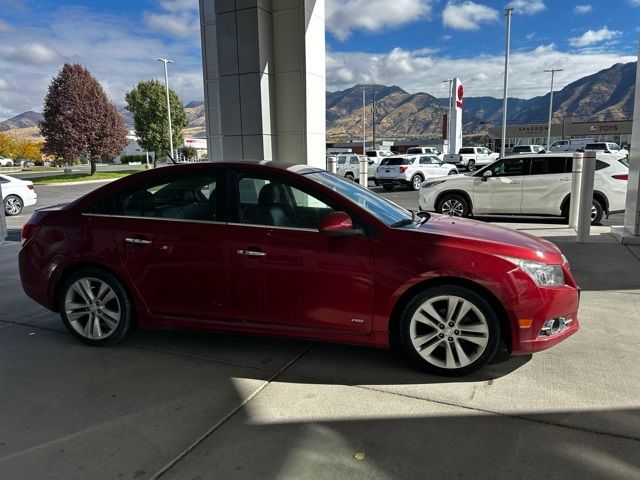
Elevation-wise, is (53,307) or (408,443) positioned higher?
(53,307)

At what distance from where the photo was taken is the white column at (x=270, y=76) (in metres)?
9.14

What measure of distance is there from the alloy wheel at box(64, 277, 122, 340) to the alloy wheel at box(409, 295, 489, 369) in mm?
2509

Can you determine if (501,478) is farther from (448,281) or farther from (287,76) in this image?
(287,76)

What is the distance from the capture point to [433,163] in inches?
949

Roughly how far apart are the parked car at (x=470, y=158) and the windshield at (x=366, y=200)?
113 feet

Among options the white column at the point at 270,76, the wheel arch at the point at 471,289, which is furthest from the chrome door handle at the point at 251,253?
the white column at the point at 270,76

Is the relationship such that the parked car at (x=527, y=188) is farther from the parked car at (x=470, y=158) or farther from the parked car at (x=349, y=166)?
the parked car at (x=470, y=158)

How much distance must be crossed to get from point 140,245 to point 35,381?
1.26m

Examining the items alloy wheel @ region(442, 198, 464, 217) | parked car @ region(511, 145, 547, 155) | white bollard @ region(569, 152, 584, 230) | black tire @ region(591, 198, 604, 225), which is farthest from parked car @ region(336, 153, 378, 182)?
parked car @ region(511, 145, 547, 155)

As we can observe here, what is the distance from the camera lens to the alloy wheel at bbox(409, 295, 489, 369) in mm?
3430

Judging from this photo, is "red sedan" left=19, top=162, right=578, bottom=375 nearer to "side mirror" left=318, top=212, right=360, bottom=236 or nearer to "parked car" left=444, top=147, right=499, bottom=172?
"side mirror" left=318, top=212, right=360, bottom=236

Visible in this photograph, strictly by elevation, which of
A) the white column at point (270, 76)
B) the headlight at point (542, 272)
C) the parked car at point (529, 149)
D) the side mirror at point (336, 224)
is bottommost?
the headlight at point (542, 272)

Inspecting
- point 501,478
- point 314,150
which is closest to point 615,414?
point 501,478

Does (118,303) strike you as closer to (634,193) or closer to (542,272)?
(542,272)
